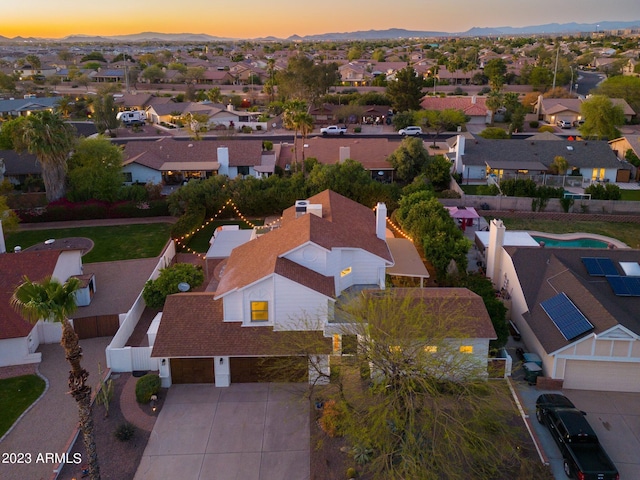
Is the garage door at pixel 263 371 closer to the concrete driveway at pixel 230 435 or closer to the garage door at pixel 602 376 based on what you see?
the concrete driveway at pixel 230 435

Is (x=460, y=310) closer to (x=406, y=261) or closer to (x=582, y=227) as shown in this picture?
(x=406, y=261)

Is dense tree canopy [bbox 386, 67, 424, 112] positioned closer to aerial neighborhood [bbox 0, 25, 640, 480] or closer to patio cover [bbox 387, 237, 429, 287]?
aerial neighborhood [bbox 0, 25, 640, 480]

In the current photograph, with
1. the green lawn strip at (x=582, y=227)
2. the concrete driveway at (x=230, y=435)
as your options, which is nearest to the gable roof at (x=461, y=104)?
the green lawn strip at (x=582, y=227)

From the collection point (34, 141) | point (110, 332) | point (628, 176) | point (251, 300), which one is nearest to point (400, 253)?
point (251, 300)

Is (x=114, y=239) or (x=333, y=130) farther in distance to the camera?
(x=333, y=130)

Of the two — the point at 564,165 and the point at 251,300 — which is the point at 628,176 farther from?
the point at 251,300

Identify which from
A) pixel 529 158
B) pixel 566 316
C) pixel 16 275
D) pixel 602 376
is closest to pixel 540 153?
pixel 529 158

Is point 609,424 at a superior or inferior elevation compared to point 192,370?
inferior

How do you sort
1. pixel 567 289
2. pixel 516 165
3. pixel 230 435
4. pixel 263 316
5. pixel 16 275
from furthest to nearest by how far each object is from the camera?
pixel 516 165 → pixel 16 275 → pixel 567 289 → pixel 263 316 → pixel 230 435
